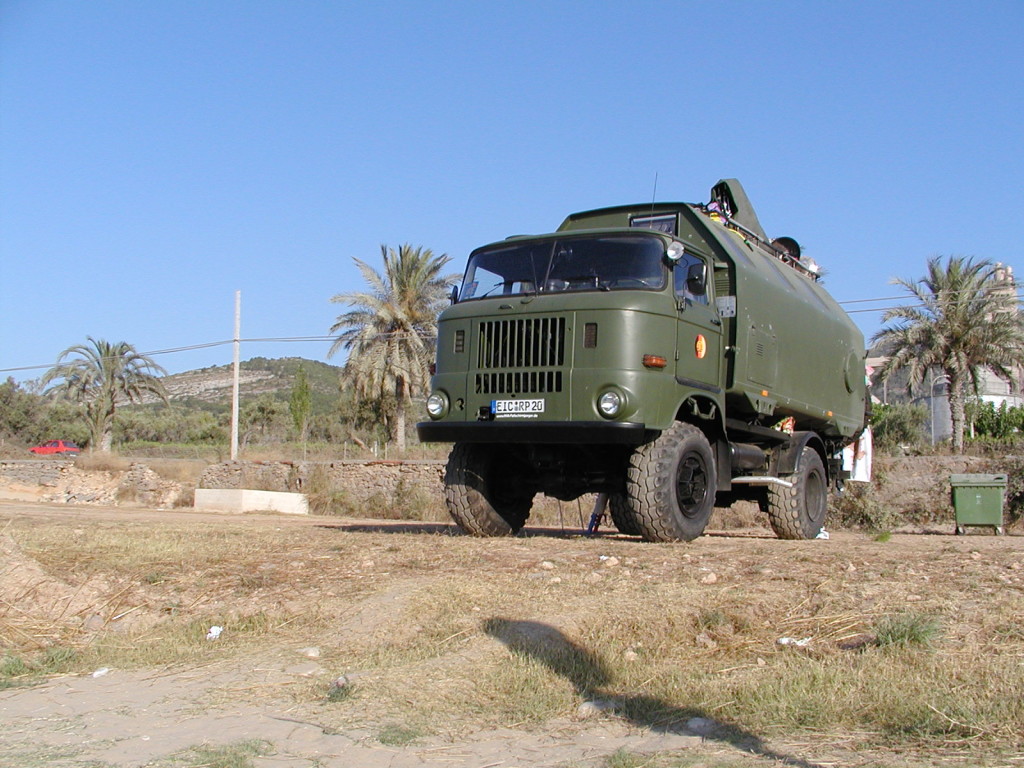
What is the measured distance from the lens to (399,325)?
4069cm

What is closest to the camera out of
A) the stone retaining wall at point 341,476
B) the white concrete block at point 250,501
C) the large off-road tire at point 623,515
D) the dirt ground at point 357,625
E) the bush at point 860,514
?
the dirt ground at point 357,625

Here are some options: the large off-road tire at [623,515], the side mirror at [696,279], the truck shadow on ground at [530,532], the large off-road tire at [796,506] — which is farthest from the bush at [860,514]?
the large off-road tire at [623,515]

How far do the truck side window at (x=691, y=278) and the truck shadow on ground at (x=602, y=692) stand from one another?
14.8 ft

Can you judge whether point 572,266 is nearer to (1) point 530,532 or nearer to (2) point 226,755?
(1) point 530,532

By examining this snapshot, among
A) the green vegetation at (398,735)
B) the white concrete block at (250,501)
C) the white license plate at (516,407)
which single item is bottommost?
the white concrete block at (250,501)

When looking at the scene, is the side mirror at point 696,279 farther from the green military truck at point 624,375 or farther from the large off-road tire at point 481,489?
the large off-road tire at point 481,489

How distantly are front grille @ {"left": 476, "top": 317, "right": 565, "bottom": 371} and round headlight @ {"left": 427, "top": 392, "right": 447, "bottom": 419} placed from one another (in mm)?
512

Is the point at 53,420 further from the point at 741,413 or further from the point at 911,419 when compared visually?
the point at 741,413

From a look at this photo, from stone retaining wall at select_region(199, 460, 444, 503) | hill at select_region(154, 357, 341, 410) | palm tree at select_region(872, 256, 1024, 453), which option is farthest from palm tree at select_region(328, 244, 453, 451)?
hill at select_region(154, 357, 341, 410)

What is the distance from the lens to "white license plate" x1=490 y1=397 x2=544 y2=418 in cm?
908

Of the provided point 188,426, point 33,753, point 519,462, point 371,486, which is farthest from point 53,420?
point 33,753

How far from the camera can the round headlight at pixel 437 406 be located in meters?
9.65

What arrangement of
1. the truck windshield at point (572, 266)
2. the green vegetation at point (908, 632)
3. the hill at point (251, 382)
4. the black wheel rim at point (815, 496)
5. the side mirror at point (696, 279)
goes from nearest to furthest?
the green vegetation at point (908, 632) < the truck windshield at point (572, 266) < the side mirror at point (696, 279) < the black wheel rim at point (815, 496) < the hill at point (251, 382)

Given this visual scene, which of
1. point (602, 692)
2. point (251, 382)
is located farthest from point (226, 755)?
point (251, 382)
